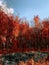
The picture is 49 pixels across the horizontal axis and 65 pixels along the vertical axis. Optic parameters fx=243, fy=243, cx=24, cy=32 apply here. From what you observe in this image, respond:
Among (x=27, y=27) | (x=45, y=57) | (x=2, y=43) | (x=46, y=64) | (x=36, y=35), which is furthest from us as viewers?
(x=27, y=27)

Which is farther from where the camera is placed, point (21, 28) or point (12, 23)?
point (21, 28)

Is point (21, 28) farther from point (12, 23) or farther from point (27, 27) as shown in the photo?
point (12, 23)

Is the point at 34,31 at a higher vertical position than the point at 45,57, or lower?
higher

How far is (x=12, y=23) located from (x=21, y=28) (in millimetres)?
6666

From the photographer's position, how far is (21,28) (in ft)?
202

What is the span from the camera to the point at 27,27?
207 ft

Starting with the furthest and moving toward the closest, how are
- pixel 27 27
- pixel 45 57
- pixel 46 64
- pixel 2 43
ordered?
pixel 27 27 → pixel 2 43 → pixel 45 57 → pixel 46 64

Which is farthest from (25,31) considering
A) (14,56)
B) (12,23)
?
(14,56)

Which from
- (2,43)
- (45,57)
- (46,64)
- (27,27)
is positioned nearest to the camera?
(46,64)

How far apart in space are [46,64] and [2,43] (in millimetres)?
32026

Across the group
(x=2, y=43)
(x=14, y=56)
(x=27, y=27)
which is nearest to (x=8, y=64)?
(x=14, y=56)

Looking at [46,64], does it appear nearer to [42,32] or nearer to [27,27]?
[42,32]

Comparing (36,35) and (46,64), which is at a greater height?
(36,35)

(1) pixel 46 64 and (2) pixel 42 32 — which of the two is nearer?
(1) pixel 46 64
